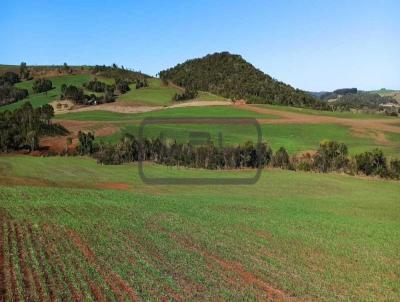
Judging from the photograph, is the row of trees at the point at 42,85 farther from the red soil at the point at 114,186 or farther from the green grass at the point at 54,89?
the red soil at the point at 114,186

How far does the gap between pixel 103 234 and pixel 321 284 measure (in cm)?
1078

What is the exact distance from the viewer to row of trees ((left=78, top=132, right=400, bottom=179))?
58750 mm

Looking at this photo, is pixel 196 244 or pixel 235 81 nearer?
→ pixel 196 244

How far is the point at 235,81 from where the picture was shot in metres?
170

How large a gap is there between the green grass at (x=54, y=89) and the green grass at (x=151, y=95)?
1443 centimetres

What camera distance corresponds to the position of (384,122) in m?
100

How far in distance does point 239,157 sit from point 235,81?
112 metres

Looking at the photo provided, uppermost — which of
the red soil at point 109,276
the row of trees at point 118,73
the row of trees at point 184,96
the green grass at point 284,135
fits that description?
the row of trees at point 118,73

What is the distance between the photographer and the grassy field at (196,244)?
53.4ft

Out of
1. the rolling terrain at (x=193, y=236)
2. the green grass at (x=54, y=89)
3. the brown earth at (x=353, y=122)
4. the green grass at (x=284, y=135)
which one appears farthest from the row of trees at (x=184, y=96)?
the rolling terrain at (x=193, y=236)

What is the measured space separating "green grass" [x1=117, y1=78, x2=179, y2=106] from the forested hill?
12894mm

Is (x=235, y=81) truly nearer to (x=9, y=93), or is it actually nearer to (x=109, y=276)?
(x=9, y=93)

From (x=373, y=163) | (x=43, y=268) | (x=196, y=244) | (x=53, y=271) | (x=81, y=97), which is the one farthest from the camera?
(x=81, y=97)

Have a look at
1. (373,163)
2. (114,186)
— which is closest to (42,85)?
(114,186)
